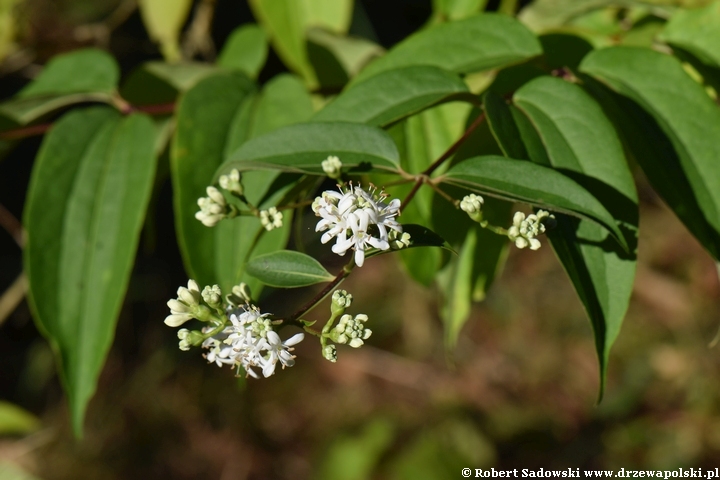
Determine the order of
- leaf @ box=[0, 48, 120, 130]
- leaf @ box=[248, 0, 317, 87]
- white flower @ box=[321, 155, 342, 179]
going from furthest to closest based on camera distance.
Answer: leaf @ box=[248, 0, 317, 87]
leaf @ box=[0, 48, 120, 130]
white flower @ box=[321, 155, 342, 179]

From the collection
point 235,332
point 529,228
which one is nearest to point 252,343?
point 235,332

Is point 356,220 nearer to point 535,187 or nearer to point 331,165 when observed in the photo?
point 331,165

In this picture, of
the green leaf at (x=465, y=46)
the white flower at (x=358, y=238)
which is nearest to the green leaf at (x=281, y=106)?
the green leaf at (x=465, y=46)

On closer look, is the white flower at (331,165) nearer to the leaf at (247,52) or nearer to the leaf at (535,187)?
the leaf at (535,187)

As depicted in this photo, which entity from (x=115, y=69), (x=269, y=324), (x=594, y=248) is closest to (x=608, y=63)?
(x=594, y=248)

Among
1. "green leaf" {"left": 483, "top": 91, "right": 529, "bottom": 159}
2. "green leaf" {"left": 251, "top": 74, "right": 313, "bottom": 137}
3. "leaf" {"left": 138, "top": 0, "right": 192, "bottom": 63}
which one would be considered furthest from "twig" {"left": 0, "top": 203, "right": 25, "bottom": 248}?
"green leaf" {"left": 483, "top": 91, "right": 529, "bottom": 159}

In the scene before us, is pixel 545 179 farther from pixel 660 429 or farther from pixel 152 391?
pixel 152 391

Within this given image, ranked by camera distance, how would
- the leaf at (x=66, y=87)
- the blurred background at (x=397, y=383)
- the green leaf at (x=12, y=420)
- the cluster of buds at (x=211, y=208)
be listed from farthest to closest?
the blurred background at (x=397, y=383) < the green leaf at (x=12, y=420) < the leaf at (x=66, y=87) < the cluster of buds at (x=211, y=208)

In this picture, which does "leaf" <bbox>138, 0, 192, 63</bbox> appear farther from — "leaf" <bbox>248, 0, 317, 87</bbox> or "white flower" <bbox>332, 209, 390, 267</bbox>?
"white flower" <bbox>332, 209, 390, 267</bbox>
